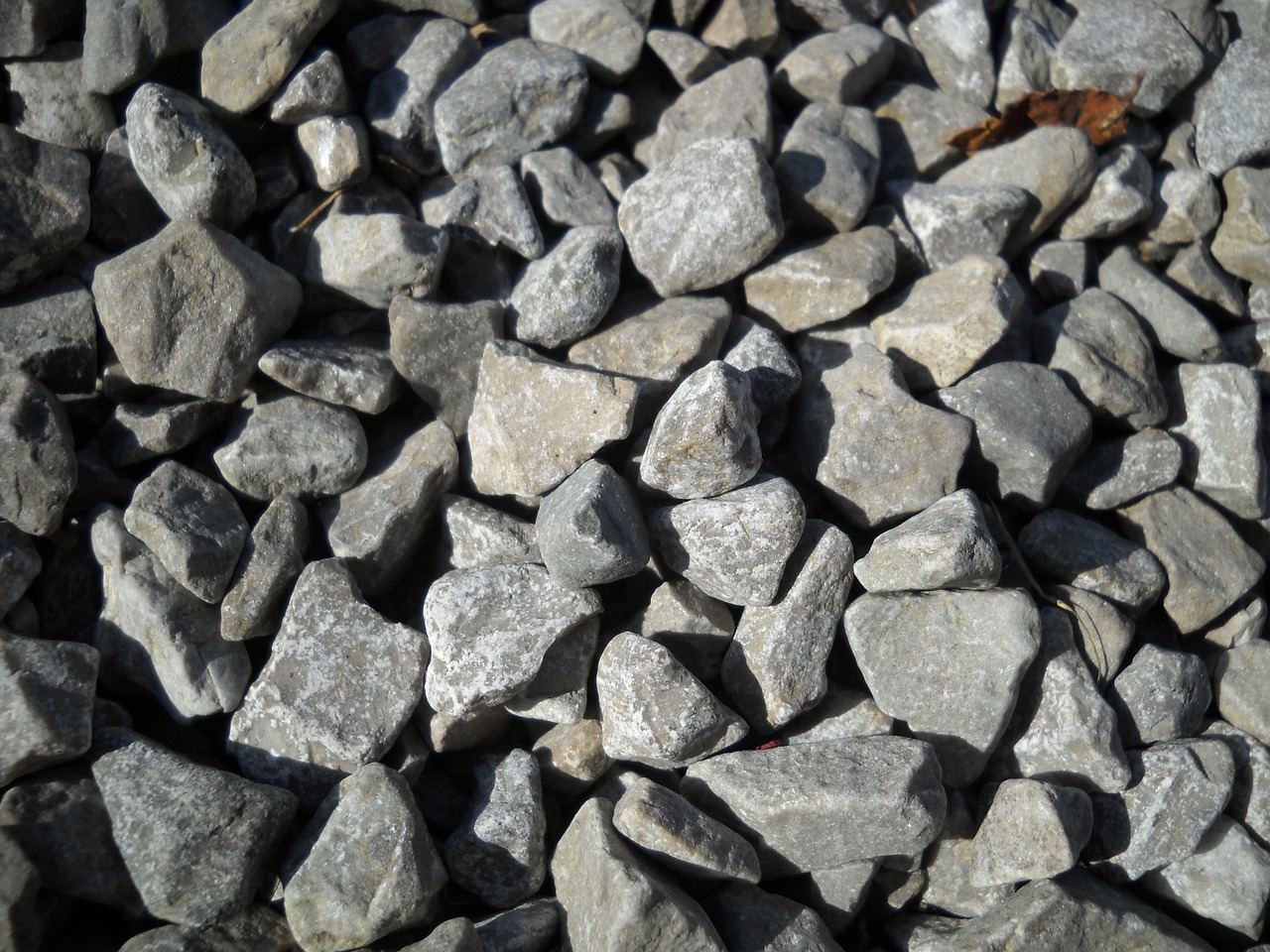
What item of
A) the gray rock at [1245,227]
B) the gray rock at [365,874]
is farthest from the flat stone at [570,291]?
the gray rock at [1245,227]

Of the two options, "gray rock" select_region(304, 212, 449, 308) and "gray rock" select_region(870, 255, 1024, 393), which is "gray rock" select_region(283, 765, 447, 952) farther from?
"gray rock" select_region(870, 255, 1024, 393)

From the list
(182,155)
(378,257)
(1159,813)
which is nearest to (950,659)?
(1159,813)

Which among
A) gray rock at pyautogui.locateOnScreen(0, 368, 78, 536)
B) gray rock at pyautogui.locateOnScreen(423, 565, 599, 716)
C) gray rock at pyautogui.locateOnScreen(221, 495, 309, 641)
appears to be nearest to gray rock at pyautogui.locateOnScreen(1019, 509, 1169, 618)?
gray rock at pyautogui.locateOnScreen(423, 565, 599, 716)

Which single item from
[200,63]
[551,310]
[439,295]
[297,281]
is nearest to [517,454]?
[551,310]

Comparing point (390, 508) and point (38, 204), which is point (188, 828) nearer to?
point (390, 508)

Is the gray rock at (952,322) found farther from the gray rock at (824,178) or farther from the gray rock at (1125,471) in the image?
the gray rock at (1125,471)

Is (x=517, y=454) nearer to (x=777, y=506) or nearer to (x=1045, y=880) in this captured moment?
(x=777, y=506)
